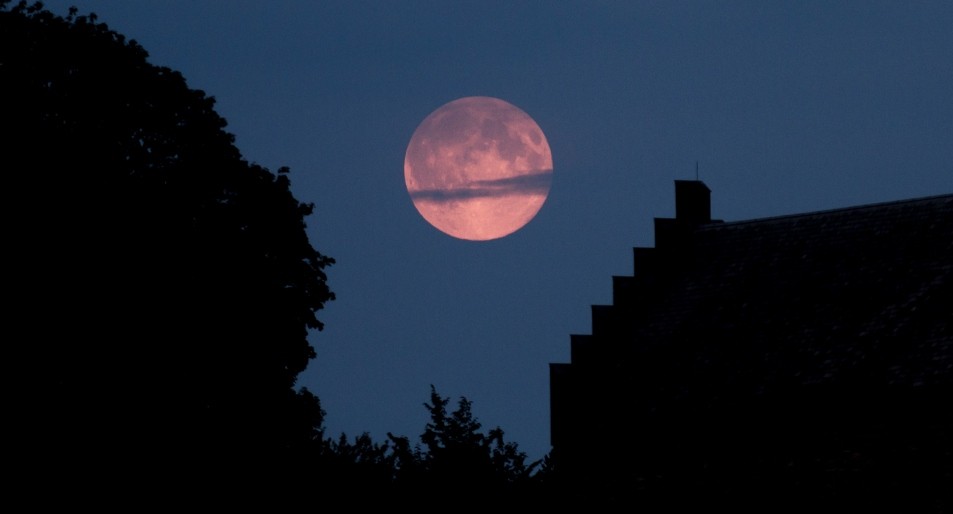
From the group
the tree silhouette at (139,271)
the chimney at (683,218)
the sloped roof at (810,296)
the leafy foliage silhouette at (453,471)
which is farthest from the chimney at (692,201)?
the leafy foliage silhouette at (453,471)

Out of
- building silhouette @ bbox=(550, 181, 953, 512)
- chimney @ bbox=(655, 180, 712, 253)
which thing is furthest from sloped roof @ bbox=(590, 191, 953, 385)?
chimney @ bbox=(655, 180, 712, 253)

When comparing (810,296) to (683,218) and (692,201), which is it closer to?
(683,218)

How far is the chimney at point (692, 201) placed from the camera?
57000 mm

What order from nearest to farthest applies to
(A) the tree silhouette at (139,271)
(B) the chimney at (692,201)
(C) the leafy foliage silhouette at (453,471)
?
(C) the leafy foliage silhouette at (453,471)
(A) the tree silhouette at (139,271)
(B) the chimney at (692,201)

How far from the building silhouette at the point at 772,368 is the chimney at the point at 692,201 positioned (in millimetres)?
55

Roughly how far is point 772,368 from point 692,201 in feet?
30.9

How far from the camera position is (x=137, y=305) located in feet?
137

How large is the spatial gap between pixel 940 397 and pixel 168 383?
18.5m

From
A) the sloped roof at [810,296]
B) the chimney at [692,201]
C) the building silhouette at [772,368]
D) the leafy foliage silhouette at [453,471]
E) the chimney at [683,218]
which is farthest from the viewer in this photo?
the chimney at [692,201]

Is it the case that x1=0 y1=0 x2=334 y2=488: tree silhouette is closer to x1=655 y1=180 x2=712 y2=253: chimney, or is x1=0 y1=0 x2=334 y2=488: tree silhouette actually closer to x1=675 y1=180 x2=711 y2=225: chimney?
x1=655 y1=180 x2=712 y2=253: chimney

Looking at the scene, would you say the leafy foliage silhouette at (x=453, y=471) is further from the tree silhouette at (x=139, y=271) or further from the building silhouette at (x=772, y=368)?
the building silhouette at (x=772, y=368)

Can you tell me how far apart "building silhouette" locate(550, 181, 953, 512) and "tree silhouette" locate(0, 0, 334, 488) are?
9.18 meters

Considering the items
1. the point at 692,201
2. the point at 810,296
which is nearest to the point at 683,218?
the point at 692,201

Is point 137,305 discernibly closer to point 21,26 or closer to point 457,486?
point 21,26
